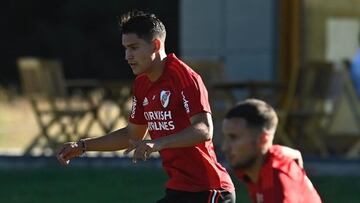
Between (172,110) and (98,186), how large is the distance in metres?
5.91

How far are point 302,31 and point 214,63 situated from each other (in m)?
1.77

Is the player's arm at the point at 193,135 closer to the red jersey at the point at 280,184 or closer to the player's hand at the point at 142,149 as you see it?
the player's hand at the point at 142,149

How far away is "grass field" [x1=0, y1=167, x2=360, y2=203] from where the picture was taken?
12102 mm

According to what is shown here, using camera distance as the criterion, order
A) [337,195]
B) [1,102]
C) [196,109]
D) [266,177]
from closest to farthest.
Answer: [266,177] → [196,109] → [337,195] → [1,102]

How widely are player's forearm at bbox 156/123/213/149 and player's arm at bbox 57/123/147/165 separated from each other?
743 millimetres

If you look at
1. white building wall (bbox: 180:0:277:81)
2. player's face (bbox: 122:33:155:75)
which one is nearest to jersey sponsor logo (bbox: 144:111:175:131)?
player's face (bbox: 122:33:155:75)

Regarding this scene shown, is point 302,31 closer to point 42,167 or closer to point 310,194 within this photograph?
point 42,167

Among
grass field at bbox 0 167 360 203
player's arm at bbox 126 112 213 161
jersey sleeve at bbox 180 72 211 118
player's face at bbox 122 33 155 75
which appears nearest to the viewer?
player's arm at bbox 126 112 213 161

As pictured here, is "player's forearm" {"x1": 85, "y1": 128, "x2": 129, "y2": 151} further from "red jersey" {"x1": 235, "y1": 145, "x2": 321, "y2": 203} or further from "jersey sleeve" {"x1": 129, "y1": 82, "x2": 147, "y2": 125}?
"red jersey" {"x1": 235, "y1": 145, "x2": 321, "y2": 203}

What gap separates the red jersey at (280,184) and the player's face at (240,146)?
8 centimetres

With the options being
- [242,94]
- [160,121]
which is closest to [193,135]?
[160,121]

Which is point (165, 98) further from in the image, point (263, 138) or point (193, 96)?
point (263, 138)

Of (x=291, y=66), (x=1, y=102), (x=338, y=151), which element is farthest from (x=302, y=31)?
(x=1, y=102)

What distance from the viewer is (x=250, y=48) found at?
1656 centimetres
